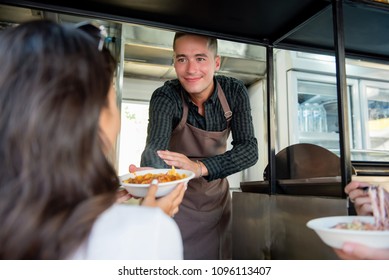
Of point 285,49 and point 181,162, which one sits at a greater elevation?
point 285,49

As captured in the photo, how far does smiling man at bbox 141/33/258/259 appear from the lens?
157 centimetres

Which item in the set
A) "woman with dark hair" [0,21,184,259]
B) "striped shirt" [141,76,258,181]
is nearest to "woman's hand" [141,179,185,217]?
"woman with dark hair" [0,21,184,259]

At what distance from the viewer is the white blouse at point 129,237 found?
1.83 ft

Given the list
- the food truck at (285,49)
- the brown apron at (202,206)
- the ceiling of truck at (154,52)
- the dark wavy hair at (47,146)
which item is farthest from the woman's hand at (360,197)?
the ceiling of truck at (154,52)

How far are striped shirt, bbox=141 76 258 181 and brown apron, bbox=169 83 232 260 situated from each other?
0.04 m

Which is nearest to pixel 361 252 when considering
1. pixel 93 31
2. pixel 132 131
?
pixel 93 31

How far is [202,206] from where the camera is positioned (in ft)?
5.78

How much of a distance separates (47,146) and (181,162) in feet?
2.66

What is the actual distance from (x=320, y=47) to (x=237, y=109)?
51 centimetres

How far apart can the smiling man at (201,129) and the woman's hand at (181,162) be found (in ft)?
0.46

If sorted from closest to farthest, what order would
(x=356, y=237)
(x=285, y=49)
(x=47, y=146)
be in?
(x=47, y=146), (x=356, y=237), (x=285, y=49)

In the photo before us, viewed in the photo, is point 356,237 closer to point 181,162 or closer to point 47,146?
point 47,146

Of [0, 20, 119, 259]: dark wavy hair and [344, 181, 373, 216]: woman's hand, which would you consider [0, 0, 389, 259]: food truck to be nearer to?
[344, 181, 373, 216]: woman's hand
